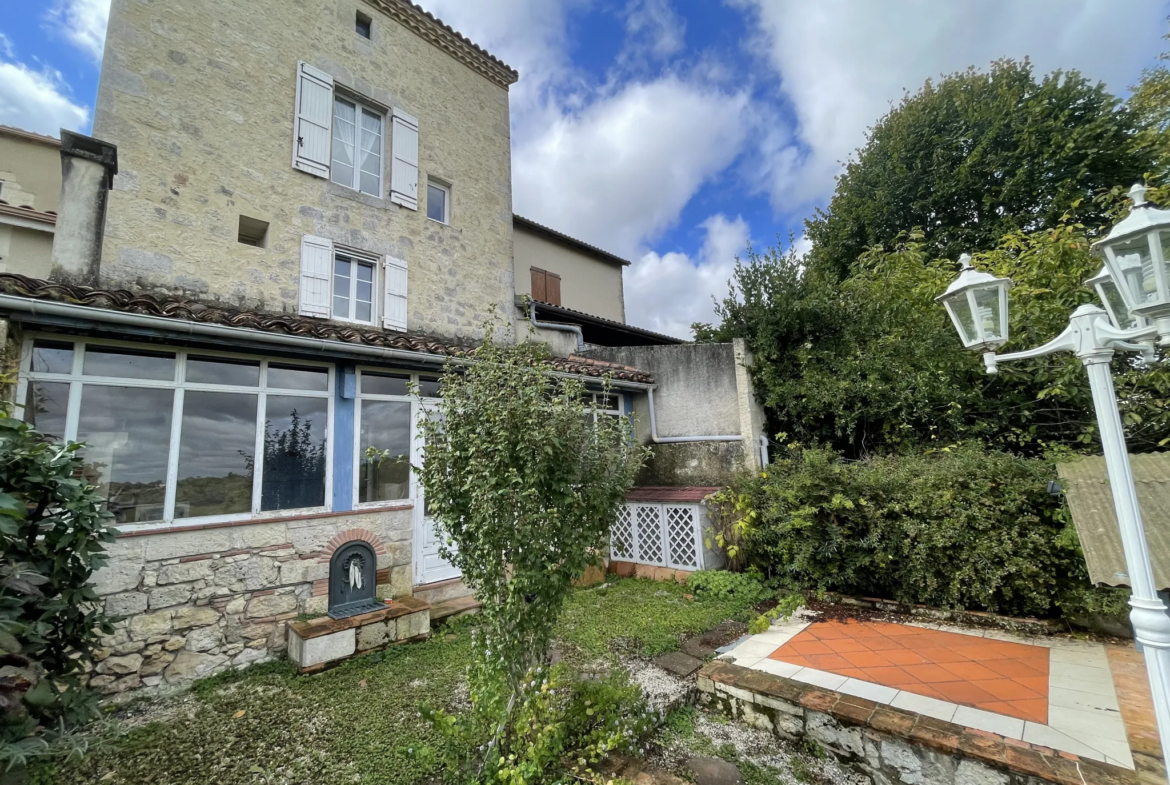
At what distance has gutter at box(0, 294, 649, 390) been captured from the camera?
13.0ft

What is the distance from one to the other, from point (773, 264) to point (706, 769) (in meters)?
7.73

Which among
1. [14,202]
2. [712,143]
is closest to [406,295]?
[712,143]

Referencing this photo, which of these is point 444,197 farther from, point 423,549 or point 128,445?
point 423,549

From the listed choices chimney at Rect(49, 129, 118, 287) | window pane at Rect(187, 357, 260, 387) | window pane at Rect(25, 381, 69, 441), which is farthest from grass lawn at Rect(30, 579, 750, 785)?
chimney at Rect(49, 129, 118, 287)

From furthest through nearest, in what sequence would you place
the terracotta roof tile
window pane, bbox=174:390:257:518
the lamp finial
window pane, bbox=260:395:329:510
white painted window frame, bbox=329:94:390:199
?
white painted window frame, bbox=329:94:390:199 < window pane, bbox=260:395:329:510 < window pane, bbox=174:390:257:518 < the terracotta roof tile < the lamp finial

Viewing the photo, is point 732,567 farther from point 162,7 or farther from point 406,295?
point 162,7

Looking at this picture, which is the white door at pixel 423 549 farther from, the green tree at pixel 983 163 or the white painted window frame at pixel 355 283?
the green tree at pixel 983 163

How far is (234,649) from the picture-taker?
15.8ft

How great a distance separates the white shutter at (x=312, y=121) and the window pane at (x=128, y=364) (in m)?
4.44

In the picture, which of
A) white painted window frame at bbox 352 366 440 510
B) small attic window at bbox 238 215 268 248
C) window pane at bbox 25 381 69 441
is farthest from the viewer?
small attic window at bbox 238 215 268 248

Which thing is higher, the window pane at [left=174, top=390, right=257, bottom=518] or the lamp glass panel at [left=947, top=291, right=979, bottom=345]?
the lamp glass panel at [left=947, top=291, right=979, bottom=345]

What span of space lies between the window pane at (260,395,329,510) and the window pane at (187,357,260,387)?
1.07 feet

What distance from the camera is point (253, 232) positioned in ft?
24.5

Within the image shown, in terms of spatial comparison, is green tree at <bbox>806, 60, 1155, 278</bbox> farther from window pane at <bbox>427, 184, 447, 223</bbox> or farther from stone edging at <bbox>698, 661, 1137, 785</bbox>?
stone edging at <bbox>698, 661, 1137, 785</bbox>
